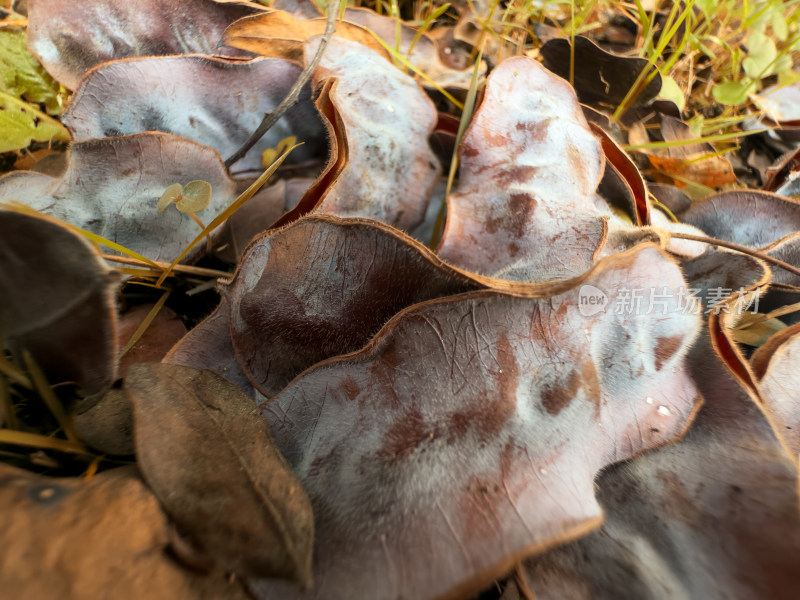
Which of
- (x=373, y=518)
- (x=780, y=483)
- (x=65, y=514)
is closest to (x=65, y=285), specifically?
(x=65, y=514)

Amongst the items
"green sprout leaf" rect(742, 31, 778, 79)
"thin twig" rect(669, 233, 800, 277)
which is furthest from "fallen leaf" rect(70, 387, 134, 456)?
"green sprout leaf" rect(742, 31, 778, 79)

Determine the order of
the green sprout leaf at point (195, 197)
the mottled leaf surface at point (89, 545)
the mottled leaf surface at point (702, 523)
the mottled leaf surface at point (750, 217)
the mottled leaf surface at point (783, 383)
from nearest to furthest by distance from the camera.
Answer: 1. the mottled leaf surface at point (89, 545)
2. the mottled leaf surface at point (702, 523)
3. the mottled leaf surface at point (783, 383)
4. the green sprout leaf at point (195, 197)
5. the mottled leaf surface at point (750, 217)

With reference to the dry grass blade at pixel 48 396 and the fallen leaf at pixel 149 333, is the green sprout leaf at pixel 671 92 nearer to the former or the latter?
the fallen leaf at pixel 149 333

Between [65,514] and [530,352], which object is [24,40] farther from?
[530,352]

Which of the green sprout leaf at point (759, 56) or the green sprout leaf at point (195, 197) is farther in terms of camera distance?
the green sprout leaf at point (759, 56)

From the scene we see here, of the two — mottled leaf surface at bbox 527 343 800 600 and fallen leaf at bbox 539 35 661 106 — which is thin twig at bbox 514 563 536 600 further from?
fallen leaf at bbox 539 35 661 106

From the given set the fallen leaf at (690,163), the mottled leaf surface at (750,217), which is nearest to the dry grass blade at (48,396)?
the mottled leaf surface at (750,217)
